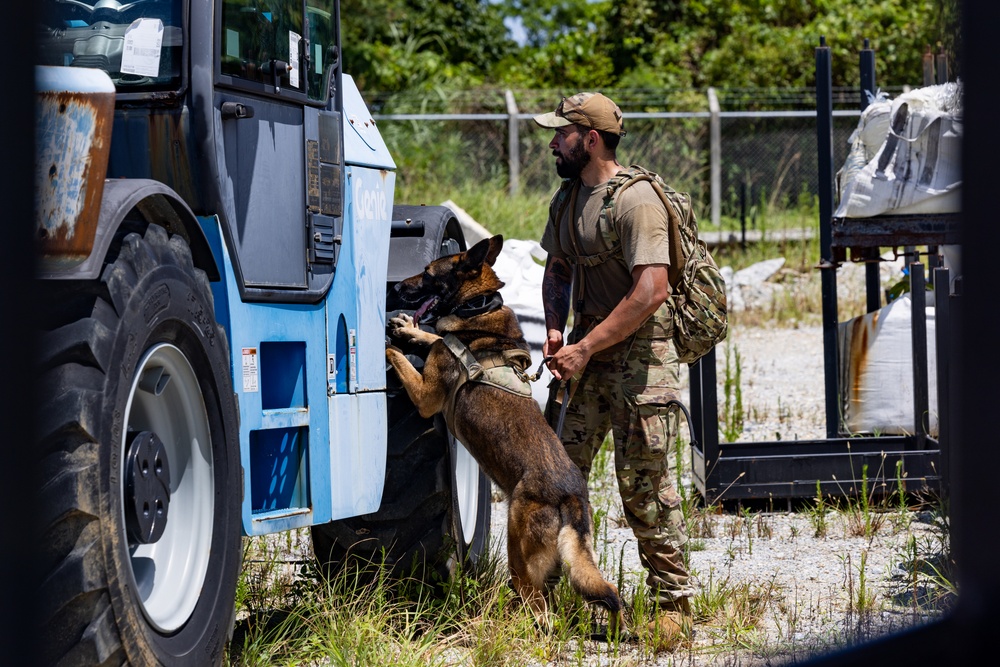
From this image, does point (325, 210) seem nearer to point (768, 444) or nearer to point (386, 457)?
point (386, 457)

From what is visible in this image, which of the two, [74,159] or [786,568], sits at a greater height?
[74,159]

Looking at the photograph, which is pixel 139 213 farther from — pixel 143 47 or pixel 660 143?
pixel 660 143

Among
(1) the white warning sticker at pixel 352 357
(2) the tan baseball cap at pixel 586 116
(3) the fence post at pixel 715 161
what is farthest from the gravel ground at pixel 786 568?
(3) the fence post at pixel 715 161

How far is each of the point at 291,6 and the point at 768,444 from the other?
366 cm

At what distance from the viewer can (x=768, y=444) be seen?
18.9ft

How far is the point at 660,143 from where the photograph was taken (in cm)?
1600

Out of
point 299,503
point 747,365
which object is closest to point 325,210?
point 299,503

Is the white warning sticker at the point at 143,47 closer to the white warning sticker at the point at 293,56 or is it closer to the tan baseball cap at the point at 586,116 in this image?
the white warning sticker at the point at 293,56

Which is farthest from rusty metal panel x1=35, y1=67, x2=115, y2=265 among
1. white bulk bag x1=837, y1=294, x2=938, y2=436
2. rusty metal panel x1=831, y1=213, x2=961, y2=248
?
white bulk bag x1=837, y1=294, x2=938, y2=436

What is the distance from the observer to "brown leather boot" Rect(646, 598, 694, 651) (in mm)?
3633

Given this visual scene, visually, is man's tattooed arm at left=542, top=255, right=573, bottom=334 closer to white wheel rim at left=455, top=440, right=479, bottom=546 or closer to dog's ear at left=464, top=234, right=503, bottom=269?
dog's ear at left=464, top=234, right=503, bottom=269

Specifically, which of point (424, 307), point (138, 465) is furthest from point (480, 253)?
point (138, 465)

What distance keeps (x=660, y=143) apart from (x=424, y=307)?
12.6 m

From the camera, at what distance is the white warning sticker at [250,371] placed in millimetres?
2812
